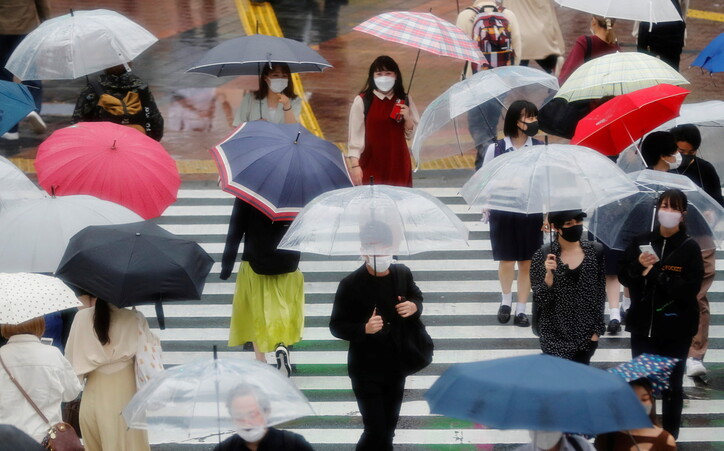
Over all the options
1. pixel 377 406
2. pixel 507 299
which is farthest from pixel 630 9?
pixel 377 406

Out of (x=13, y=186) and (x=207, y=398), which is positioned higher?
(x=207, y=398)

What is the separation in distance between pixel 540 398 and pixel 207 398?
1493 millimetres

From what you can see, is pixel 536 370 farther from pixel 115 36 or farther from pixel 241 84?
pixel 241 84

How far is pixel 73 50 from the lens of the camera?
429 inches

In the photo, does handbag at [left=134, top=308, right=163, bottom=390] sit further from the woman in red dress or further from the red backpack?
the red backpack

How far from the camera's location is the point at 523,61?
50.0ft

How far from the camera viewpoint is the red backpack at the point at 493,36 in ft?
42.1

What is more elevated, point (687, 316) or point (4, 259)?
point (4, 259)

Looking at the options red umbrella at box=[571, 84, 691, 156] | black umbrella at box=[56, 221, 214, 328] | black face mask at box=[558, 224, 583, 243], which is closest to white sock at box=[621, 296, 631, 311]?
red umbrella at box=[571, 84, 691, 156]

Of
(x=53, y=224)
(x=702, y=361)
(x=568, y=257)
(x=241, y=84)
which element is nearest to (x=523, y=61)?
(x=241, y=84)

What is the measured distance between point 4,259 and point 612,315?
15.6 feet

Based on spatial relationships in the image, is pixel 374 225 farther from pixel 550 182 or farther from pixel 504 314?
pixel 504 314

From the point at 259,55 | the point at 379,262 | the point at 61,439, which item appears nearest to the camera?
the point at 61,439

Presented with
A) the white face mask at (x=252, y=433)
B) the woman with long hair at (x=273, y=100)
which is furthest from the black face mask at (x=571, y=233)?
the woman with long hair at (x=273, y=100)
